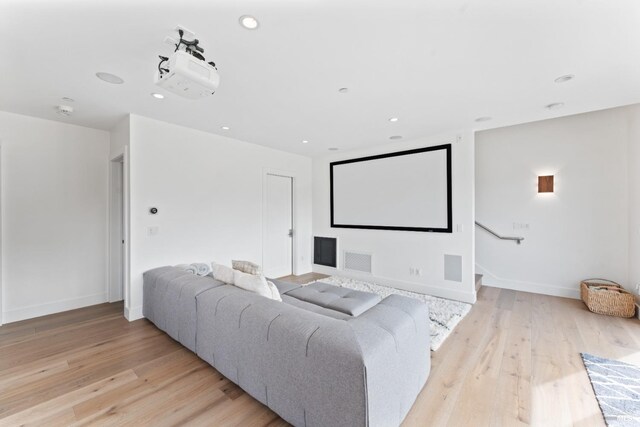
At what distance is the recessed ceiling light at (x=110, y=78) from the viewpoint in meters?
2.28

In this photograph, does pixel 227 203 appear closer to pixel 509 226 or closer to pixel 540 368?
pixel 540 368

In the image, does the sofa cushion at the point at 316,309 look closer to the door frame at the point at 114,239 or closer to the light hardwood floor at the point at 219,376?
the light hardwood floor at the point at 219,376

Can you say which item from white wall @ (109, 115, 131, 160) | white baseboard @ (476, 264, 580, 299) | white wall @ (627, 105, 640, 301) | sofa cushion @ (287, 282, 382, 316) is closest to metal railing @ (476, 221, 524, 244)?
white baseboard @ (476, 264, 580, 299)

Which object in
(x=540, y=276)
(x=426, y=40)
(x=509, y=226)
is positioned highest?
(x=426, y=40)

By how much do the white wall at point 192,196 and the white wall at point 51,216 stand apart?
1130mm

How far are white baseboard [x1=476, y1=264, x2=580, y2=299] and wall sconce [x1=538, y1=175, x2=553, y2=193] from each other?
147 cm

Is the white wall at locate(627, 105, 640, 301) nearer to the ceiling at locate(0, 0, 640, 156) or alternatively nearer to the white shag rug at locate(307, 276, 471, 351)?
the ceiling at locate(0, 0, 640, 156)

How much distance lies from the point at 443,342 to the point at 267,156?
154 inches

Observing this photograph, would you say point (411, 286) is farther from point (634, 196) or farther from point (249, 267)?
point (634, 196)

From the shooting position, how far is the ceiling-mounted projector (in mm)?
1632

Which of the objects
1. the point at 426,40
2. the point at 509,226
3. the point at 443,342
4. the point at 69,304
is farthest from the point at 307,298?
the point at 509,226

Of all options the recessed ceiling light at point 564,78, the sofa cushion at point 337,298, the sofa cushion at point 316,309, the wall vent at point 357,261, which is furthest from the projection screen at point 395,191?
the sofa cushion at point 316,309

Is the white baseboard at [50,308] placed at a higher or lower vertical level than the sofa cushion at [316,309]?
lower

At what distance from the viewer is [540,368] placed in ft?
7.29
